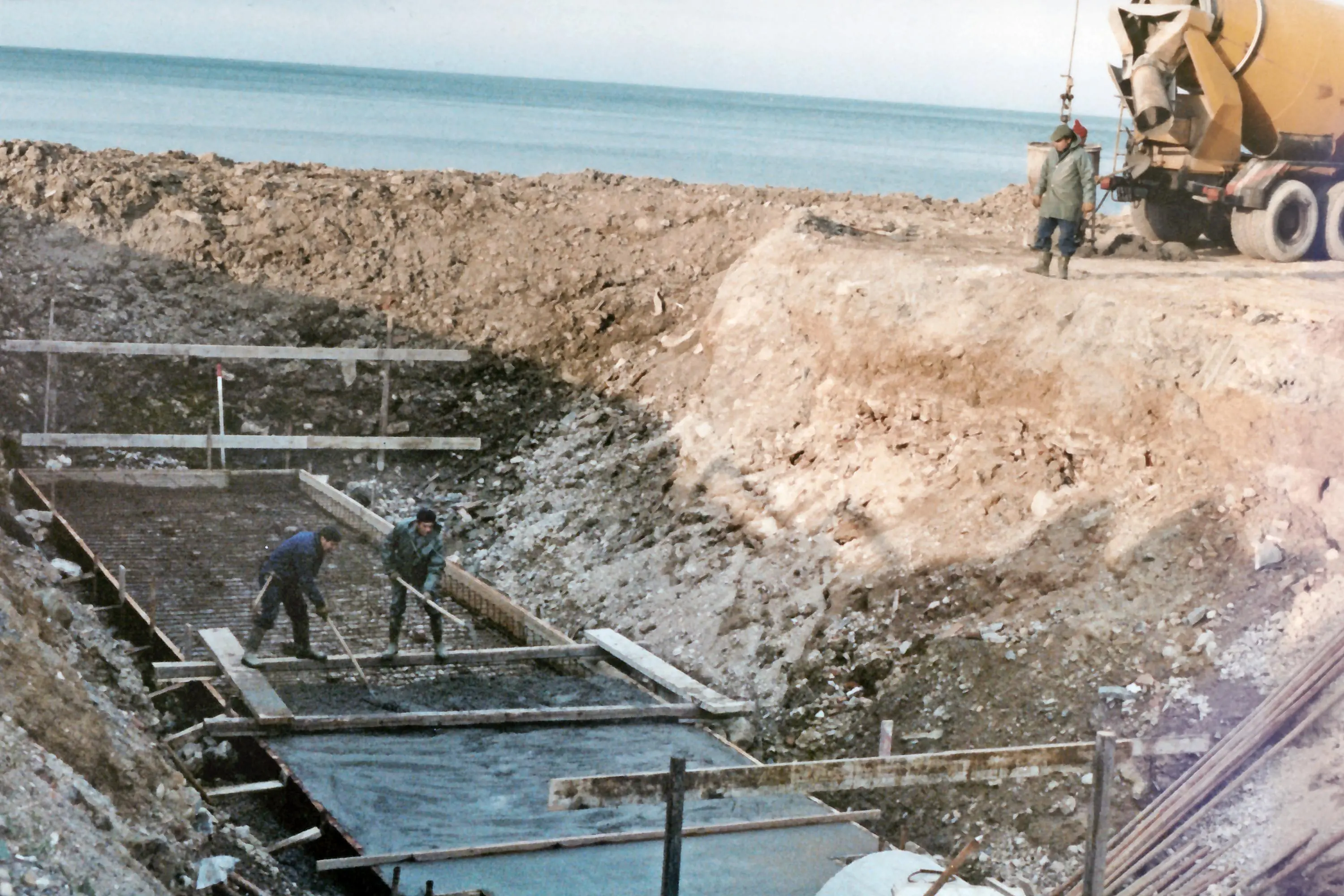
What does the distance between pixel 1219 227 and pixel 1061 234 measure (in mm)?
3967

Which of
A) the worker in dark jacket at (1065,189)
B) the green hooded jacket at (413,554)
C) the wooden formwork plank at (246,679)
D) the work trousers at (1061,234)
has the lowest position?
the wooden formwork plank at (246,679)

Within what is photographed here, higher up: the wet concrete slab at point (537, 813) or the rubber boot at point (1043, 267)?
the rubber boot at point (1043, 267)

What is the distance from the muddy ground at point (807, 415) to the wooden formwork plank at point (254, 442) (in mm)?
237

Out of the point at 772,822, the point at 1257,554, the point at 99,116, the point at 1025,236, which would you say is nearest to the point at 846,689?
the point at 772,822

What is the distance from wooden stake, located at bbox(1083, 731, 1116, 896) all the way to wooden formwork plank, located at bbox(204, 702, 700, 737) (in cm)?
386

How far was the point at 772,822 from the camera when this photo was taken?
7.86m

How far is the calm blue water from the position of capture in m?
56.9

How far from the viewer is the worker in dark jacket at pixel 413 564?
10016mm

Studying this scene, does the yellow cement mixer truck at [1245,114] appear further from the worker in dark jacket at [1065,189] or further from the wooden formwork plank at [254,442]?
the wooden formwork plank at [254,442]

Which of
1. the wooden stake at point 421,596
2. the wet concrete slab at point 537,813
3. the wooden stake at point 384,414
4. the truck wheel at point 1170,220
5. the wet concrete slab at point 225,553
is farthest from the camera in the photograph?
the truck wheel at point 1170,220

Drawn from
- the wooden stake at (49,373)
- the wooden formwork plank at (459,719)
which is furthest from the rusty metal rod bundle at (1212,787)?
the wooden stake at (49,373)

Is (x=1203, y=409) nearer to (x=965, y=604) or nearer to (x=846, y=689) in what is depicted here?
(x=965, y=604)

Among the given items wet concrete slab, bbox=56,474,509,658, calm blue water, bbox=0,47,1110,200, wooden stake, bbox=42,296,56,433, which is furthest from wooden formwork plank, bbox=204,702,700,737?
calm blue water, bbox=0,47,1110,200

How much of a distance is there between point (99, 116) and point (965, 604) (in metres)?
69.7
